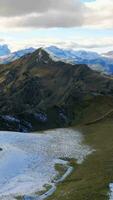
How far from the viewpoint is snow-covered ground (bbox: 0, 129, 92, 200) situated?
4672 centimetres

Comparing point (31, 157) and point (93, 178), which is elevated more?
point (93, 178)

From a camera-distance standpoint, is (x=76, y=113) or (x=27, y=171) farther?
(x=76, y=113)

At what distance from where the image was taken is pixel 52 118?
158 m

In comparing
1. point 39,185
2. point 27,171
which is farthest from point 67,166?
point 39,185

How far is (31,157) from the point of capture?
199 ft

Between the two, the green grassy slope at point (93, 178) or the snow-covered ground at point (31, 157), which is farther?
the snow-covered ground at point (31, 157)

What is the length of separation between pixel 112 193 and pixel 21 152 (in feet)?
82.5

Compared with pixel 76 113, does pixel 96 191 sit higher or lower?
higher

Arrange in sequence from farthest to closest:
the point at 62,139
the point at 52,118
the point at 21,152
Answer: the point at 52,118 < the point at 62,139 < the point at 21,152

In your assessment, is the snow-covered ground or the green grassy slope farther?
the snow-covered ground

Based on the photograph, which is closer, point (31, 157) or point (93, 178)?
point (93, 178)

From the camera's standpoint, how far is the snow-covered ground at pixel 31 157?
153ft

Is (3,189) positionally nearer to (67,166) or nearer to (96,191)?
(96,191)

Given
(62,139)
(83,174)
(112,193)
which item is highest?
(112,193)
